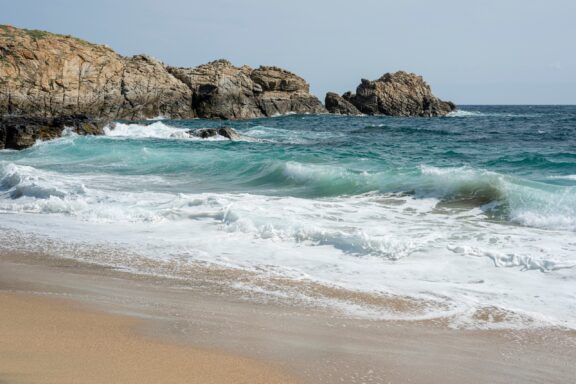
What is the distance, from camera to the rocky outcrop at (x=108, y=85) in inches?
1670

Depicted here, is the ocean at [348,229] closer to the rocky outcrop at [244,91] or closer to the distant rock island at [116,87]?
the distant rock island at [116,87]

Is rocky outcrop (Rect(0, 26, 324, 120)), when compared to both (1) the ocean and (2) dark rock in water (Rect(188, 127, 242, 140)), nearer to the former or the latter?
(2) dark rock in water (Rect(188, 127, 242, 140))

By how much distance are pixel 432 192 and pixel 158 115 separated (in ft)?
138

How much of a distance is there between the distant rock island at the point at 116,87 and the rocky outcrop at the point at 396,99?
6.97 metres

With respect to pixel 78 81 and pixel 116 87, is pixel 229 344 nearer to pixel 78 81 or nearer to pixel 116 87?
pixel 78 81

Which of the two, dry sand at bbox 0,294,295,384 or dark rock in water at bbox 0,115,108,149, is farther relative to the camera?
dark rock in water at bbox 0,115,108,149

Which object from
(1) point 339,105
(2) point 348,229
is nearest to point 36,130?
(2) point 348,229

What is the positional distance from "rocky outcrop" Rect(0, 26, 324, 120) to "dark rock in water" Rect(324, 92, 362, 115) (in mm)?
9707

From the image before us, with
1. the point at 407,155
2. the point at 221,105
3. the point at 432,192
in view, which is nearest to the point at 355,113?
the point at 221,105

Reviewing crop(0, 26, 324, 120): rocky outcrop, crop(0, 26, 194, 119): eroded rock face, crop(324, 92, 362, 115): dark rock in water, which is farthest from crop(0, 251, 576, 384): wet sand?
crop(324, 92, 362, 115): dark rock in water

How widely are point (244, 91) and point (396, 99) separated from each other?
73.1 feet

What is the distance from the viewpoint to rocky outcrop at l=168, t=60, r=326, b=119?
176 ft

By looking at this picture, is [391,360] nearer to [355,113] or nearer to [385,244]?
[385,244]

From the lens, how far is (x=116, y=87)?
47.2 metres
